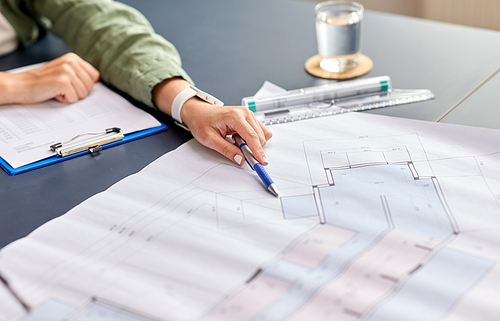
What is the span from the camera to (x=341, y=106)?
86 centimetres

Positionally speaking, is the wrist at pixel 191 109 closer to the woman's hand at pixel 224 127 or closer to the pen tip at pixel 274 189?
the woman's hand at pixel 224 127

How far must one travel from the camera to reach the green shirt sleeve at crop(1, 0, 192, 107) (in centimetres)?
91

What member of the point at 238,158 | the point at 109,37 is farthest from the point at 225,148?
the point at 109,37

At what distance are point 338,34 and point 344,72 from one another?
0.27 ft

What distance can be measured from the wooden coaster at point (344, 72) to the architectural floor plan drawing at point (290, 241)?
25 centimetres

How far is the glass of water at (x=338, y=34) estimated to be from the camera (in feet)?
3.03

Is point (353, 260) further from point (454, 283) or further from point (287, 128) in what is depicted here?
point (287, 128)

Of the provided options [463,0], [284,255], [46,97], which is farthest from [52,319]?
[463,0]

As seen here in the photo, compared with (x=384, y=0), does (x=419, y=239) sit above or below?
above

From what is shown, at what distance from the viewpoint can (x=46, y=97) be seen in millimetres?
896

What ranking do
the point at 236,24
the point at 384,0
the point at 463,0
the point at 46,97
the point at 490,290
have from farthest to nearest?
the point at 384,0
the point at 463,0
the point at 236,24
the point at 46,97
the point at 490,290

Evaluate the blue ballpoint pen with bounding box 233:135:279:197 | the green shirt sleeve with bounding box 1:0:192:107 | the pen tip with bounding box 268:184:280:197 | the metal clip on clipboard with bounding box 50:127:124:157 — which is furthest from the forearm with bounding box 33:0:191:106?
the pen tip with bounding box 268:184:280:197

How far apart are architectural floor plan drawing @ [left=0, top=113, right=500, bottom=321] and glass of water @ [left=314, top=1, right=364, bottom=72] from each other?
0.92 feet

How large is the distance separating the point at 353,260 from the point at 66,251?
343mm
